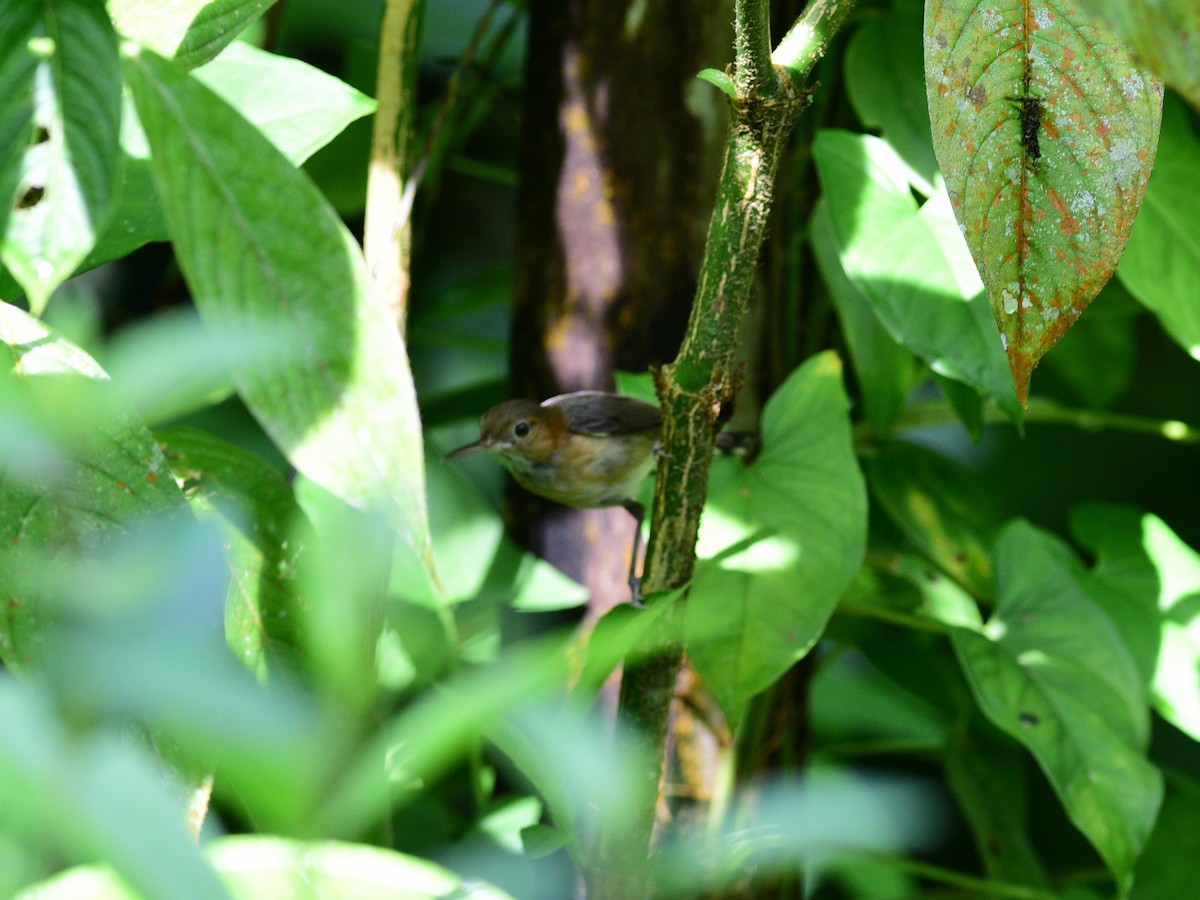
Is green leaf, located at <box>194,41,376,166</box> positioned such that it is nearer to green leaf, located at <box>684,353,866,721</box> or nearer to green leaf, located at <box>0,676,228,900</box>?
green leaf, located at <box>684,353,866,721</box>

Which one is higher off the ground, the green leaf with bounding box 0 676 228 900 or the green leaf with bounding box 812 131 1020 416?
the green leaf with bounding box 0 676 228 900

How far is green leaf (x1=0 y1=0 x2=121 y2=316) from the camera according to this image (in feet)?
1.75

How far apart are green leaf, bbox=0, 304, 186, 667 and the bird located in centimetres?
51

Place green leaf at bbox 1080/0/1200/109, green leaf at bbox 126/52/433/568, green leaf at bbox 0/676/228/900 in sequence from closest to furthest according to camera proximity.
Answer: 1. green leaf at bbox 0/676/228/900
2. green leaf at bbox 1080/0/1200/109
3. green leaf at bbox 126/52/433/568

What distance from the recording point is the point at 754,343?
46.3 inches

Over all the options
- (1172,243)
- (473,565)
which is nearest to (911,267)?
(1172,243)

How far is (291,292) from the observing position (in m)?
0.49

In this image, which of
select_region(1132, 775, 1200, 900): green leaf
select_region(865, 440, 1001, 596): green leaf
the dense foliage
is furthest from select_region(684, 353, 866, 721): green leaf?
select_region(1132, 775, 1200, 900): green leaf

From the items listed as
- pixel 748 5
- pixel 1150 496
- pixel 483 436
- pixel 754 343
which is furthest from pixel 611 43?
pixel 1150 496

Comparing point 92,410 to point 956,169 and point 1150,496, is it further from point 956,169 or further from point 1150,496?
point 1150,496

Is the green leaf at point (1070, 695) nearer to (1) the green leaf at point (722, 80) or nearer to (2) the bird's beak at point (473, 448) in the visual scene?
(2) the bird's beak at point (473, 448)

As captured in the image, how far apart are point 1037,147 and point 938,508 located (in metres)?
0.81

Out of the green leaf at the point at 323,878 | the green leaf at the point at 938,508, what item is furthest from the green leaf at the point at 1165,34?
the green leaf at the point at 938,508

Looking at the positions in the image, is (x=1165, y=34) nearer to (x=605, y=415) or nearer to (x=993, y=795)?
(x=605, y=415)
